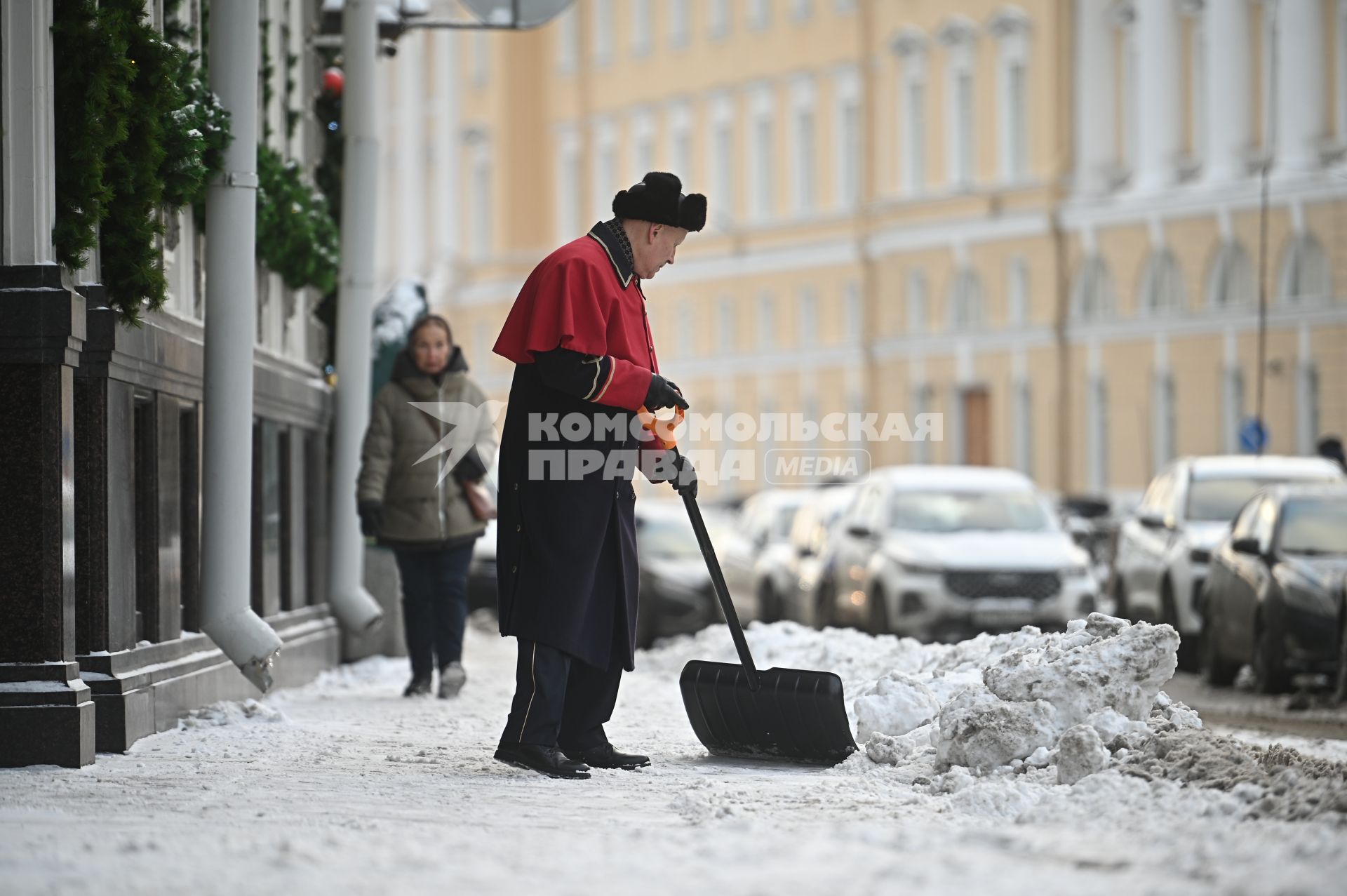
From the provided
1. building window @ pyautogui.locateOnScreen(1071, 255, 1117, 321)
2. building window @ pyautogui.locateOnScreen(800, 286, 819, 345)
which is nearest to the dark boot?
building window @ pyautogui.locateOnScreen(1071, 255, 1117, 321)

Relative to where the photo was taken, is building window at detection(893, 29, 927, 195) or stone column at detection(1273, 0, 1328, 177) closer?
stone column at detection(1273, 0, 1328, 177)

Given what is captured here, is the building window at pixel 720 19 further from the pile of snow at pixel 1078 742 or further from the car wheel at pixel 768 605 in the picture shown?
the pile of snow at pixel 1078 742

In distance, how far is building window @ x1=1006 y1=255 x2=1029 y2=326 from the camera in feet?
196

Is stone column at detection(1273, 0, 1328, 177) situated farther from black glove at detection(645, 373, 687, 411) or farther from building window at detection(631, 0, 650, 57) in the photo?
black glove at detection(645, 373, 687, 411)

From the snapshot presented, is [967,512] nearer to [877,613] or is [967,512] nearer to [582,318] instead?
[877,613]

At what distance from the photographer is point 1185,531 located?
69.8 feet

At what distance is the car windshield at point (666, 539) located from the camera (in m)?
26.2

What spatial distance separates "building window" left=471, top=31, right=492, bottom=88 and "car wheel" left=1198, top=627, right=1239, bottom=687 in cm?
6240

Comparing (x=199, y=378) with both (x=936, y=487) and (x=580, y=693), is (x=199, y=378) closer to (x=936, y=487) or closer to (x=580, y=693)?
(x=580, y=693)

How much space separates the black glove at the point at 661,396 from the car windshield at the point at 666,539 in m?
16.6

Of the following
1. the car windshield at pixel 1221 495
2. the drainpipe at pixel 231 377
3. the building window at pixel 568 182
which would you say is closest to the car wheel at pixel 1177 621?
the car windshield at pixel 1221 495

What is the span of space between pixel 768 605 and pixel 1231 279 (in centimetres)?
3032

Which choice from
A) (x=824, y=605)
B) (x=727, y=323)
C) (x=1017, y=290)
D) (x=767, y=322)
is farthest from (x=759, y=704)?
(x=727, y=323)

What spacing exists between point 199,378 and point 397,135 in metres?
73.5
